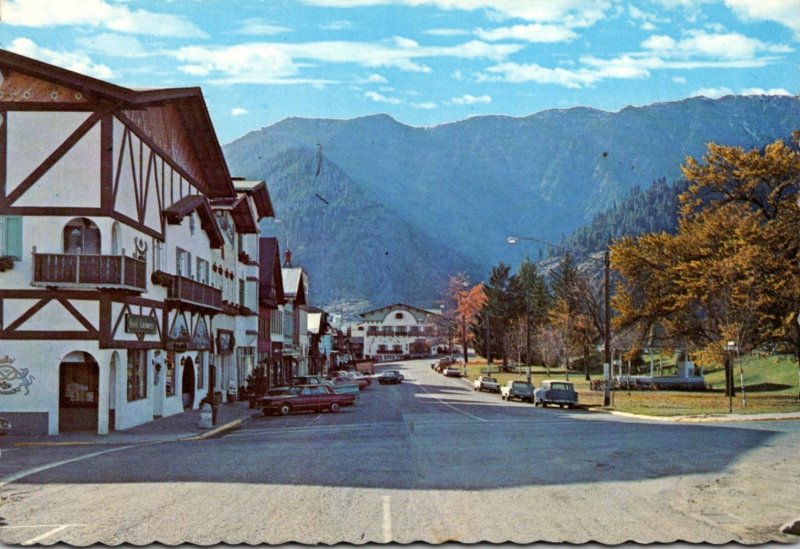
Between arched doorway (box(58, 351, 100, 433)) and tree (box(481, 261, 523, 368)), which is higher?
tree (box(481, 261, 523, 368))

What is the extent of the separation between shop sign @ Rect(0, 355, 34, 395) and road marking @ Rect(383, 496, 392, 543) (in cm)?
1858

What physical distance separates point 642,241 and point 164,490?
4766 centimetres

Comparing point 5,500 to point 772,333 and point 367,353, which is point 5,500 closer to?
point 772,333

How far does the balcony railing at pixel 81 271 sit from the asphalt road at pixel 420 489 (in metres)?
5.74

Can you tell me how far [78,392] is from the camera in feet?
103

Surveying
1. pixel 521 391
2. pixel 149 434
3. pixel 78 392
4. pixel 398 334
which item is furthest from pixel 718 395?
pixel 398 334

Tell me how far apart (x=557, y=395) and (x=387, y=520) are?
121 feet

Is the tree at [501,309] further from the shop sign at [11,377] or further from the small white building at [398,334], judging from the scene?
the shop sign at [11,377]

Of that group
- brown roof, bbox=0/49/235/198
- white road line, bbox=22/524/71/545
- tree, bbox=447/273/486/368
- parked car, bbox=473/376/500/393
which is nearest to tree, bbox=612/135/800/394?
parked car, bbox=473/376/500/393

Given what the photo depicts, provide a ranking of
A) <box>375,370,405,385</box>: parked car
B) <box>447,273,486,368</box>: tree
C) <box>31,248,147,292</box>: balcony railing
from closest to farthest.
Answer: <box>31,248,147,292</box>: balcony railing → <box>375,370,405,385</box>: parked car → <box>447,273,486,368</box>: tree

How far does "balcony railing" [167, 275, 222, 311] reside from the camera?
124ft

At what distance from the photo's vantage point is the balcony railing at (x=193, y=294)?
37.9m

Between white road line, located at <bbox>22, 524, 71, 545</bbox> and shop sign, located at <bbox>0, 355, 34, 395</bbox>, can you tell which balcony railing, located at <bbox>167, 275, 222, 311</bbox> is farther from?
white road line, located at <bbox>22, 524, 71, 545</bbox>

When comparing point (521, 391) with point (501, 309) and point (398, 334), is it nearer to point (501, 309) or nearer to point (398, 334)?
point (501, 309)
